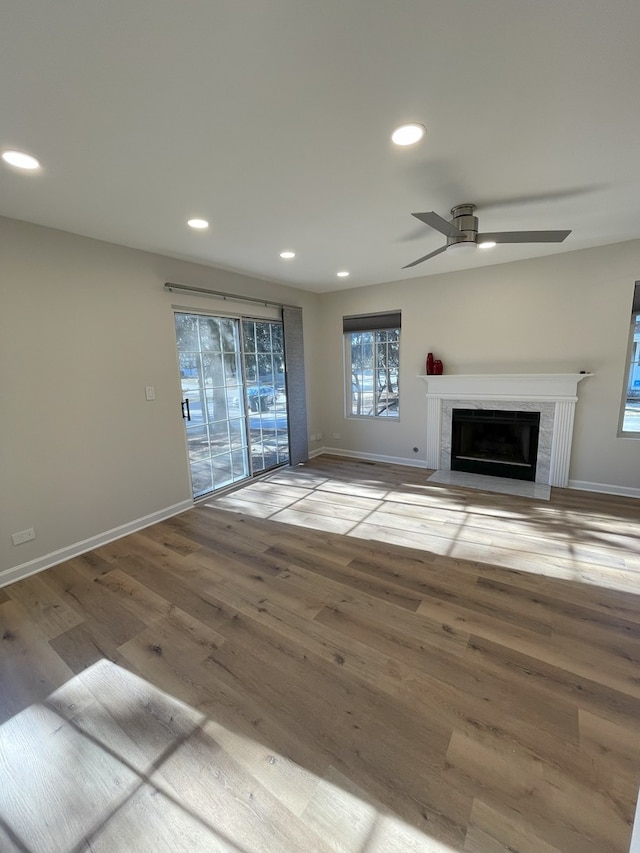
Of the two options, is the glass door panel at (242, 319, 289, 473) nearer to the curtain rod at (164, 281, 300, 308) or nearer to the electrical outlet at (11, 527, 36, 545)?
the curtain rod at (164, 281, 300, 308)

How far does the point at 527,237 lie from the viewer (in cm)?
237

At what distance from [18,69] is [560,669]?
10.9 ft

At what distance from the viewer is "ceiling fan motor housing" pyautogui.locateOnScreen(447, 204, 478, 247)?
243 centimetres

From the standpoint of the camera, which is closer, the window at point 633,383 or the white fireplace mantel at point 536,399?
the window at point 633,383

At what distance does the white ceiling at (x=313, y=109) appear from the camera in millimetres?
1093

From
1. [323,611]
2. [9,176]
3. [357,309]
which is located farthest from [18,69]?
[357,309]

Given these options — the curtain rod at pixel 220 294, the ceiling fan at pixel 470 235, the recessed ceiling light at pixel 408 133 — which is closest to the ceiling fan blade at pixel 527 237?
the ceiling fan at pixel 470 235

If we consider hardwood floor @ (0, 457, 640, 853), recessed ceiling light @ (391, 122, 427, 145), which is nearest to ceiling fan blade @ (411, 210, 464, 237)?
recessed ceiling light @ (391, 122, 427, 145)

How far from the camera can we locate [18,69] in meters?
1.22

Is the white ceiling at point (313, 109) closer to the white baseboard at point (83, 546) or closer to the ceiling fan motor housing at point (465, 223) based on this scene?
the ceiling fan motor housing at point (465, 223)

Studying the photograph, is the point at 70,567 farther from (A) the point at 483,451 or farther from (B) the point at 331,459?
(A) the point at 483,451

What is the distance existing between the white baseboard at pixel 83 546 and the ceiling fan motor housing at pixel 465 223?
345 cm

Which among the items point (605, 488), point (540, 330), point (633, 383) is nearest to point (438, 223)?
point (540, 330)

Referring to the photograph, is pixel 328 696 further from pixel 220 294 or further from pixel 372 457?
pixel 372 457
